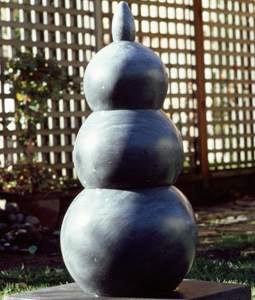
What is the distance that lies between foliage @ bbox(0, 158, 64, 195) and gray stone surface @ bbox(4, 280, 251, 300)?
3496mm

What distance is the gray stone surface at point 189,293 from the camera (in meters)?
2.46

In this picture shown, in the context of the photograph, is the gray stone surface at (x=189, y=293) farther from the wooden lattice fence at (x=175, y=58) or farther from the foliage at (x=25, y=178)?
the wooden lattice fence at (x=175, y=58)

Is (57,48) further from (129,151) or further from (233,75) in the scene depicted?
(129,151)

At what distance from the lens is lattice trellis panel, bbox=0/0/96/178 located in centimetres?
673

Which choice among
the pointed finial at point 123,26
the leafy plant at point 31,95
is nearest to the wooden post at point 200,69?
the leafy plant at point 31,95

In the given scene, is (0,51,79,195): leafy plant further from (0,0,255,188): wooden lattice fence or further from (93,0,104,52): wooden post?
(93,0,104,52): wooden post

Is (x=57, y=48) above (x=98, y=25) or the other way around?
the other way around

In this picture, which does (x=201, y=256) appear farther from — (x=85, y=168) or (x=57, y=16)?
(x=57, y=16)

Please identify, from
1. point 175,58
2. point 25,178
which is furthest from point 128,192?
point 175,58

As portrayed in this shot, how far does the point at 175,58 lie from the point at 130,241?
266 inches

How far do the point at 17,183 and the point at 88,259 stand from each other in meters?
3.84

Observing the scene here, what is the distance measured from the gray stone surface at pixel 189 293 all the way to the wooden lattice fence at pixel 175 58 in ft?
13.4

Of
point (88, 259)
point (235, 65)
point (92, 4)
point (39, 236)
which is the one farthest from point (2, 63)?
point (88, 259)

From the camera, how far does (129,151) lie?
245cm
